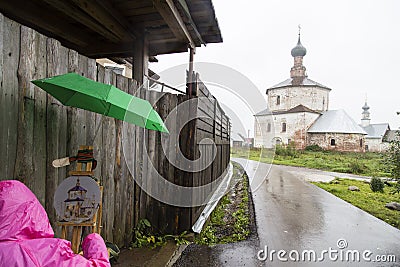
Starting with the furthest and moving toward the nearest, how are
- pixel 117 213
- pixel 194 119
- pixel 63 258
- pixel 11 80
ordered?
pixel 194 119
pixel 117 213
pixel 11 80
pixel 63 258

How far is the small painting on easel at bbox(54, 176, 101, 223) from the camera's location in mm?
1643

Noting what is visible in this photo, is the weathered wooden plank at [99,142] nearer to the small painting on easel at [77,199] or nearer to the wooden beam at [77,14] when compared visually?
the small painting on easel at [77,199]

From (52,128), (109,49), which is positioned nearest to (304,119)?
(109,49)

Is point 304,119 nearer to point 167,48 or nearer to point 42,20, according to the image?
point 167,48

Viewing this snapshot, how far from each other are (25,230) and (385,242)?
4580mm

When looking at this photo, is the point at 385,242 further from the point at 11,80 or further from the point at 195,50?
the point at 11,80

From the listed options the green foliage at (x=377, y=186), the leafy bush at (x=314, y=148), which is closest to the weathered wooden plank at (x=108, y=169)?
the green foliage at (x=377, y=186)

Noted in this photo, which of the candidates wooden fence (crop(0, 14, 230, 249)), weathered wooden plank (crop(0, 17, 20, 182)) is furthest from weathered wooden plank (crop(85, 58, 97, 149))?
weathered wooden plank (crop(0, 17, 20, 182))

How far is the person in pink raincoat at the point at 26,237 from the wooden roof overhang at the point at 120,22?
2440 mm

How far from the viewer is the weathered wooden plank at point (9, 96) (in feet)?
4.72

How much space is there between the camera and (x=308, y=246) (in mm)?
3461

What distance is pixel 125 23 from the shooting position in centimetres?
361

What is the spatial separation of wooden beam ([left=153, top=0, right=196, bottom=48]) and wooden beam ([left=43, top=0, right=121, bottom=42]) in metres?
1.14

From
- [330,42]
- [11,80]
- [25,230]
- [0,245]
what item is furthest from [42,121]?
[330,42]
